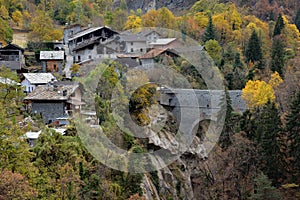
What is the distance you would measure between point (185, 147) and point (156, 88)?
358 cm

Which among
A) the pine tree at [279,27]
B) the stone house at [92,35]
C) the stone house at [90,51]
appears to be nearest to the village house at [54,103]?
the stone house at [90,51]

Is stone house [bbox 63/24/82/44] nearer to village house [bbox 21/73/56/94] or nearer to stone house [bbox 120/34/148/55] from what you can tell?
stone house [bbox 120/34/148/55]

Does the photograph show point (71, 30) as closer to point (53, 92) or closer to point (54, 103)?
point (53, 92)

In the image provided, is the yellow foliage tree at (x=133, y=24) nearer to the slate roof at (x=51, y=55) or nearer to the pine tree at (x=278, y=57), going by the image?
the slate roof at (x=51, y=55)

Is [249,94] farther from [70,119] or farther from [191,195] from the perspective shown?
[70,119]

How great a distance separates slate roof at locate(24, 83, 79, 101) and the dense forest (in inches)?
32.0

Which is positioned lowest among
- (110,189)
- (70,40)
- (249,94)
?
(110,189)

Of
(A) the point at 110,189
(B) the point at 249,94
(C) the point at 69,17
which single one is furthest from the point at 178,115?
(C) the point at 69,17

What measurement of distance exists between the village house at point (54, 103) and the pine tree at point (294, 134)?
990 centimetres

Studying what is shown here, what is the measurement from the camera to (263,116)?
22.7 meters

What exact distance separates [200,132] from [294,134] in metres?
6.10

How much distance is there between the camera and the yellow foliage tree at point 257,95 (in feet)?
84.7

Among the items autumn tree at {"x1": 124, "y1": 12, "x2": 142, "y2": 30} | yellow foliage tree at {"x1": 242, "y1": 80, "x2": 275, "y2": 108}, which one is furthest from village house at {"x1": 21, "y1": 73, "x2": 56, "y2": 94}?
autumn tree at {"x1": 124, "y1": 12, "x2": 142, "y2": 30}

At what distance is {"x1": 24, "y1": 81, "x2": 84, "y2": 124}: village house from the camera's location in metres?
21.8
